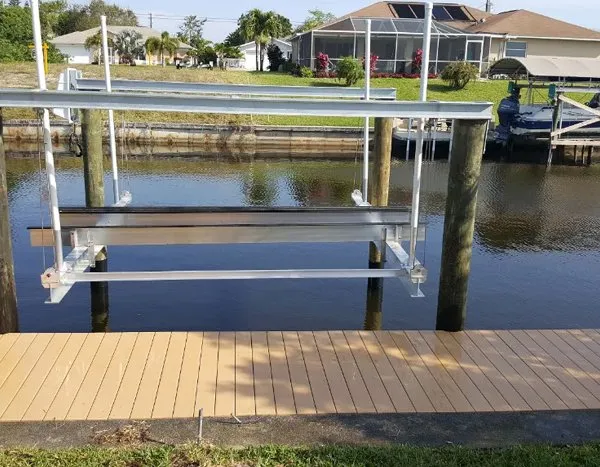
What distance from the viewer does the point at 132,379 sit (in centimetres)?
490

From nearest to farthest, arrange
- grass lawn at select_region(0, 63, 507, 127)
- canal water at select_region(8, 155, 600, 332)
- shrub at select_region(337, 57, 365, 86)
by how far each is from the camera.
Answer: canal water at select_region(8, 155, 600, 332) → grass lawn at select_region(0, 63, 507, 127) → shrub at select_region(337, 57, 365, 86)

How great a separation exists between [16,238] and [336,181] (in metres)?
10.1

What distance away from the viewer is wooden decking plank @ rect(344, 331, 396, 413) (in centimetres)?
459

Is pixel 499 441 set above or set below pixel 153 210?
below

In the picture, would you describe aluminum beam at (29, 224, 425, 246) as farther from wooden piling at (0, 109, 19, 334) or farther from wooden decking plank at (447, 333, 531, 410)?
wooden decking plank at (447, 333, 531, 410)

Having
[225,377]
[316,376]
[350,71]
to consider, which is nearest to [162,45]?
[350,71]

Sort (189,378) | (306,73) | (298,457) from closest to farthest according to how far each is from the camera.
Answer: (298,457) < (189,378) < (306,73)

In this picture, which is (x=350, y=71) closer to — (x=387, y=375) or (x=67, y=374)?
(x=387, y=375)

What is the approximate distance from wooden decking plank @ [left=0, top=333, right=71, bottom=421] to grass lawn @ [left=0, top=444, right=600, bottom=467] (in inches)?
21.7

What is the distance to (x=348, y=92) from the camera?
28.7 feet

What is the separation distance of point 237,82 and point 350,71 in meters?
6.33

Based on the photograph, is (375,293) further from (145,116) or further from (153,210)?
(145,116)

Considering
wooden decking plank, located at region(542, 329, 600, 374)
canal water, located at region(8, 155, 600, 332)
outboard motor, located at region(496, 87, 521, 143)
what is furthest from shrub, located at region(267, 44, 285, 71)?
wooden decking plank, located at region(542, 329, 600, 374)

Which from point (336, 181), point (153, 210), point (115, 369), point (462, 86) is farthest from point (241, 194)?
point (462, 86)
